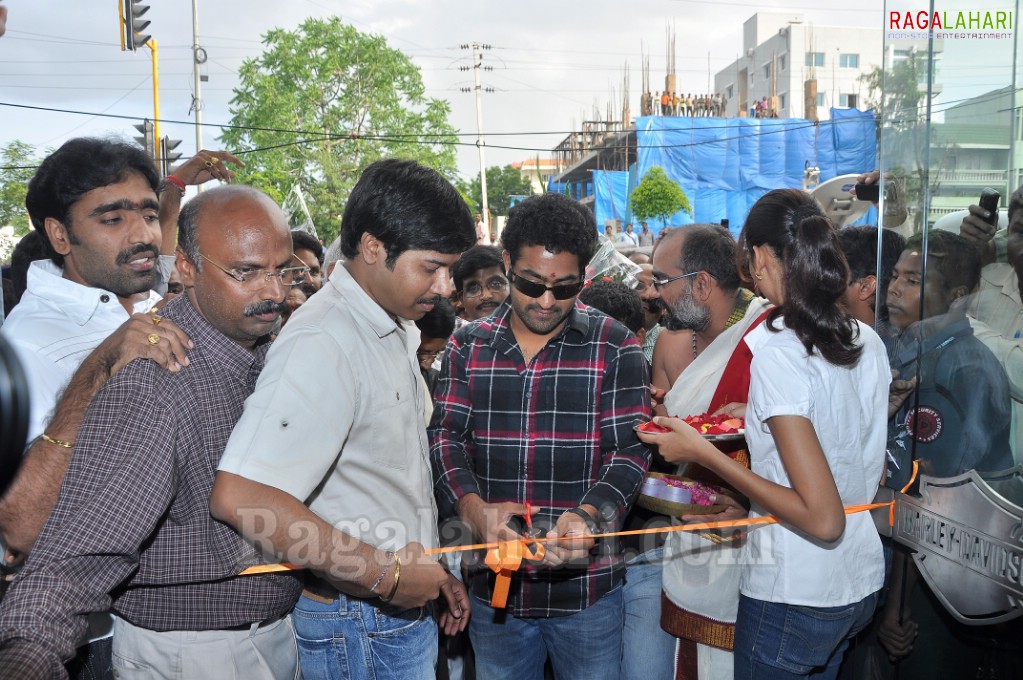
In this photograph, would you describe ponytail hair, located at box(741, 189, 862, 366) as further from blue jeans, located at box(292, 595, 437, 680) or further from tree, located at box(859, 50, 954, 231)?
blue jeans, located at box(292, 595, 437, 680)

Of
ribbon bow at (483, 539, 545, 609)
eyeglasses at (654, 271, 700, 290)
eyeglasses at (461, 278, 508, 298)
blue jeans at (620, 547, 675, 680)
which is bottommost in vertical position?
blue jeans at (620, 547, 675, 680)

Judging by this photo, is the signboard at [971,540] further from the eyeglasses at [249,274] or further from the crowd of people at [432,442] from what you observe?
the eyeglasses at [249,274]

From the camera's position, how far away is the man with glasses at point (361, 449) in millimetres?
1801

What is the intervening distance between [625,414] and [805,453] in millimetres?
681

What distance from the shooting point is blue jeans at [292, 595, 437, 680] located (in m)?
2.20

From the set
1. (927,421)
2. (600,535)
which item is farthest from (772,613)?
(927,421)

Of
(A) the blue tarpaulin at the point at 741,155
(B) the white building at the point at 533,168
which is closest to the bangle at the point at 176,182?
(A) the blue tarpaulin at the point at 741,155

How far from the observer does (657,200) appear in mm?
31828

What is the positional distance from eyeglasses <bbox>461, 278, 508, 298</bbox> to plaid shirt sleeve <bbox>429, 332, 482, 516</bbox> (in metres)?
1.85

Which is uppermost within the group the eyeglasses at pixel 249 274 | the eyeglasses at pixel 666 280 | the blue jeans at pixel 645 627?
the eyeglasses at pixel 249 274

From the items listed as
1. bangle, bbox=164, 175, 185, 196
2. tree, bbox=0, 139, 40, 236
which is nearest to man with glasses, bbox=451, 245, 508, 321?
bangle, bbox=164, 175, 185, 196

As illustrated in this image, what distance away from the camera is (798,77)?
179 feet

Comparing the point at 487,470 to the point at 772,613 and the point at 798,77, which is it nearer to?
the point at 772,613

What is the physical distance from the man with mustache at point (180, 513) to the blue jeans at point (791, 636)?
4.69 feet
